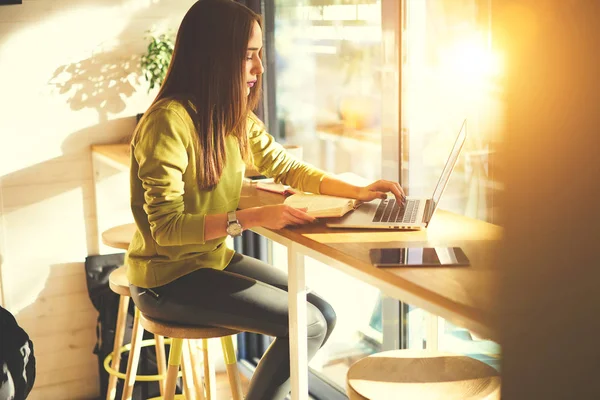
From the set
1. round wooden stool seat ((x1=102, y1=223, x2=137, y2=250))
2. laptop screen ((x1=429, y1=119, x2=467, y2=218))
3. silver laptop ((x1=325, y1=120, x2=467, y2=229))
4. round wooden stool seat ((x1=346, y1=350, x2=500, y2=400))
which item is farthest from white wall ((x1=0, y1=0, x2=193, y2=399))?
round wooden stool seat ((x1=346, y1=350, x2=500, y2=400))

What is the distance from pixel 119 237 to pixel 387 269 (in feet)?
4.61

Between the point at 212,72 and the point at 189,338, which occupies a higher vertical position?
the point at 212,72

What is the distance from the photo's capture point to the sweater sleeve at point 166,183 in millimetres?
1710

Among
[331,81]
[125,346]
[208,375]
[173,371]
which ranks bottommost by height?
[125,346]

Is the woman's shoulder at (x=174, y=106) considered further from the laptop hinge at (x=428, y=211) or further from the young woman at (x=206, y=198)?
the laptop hinge at (x=428, y=211)

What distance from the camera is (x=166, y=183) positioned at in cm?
170

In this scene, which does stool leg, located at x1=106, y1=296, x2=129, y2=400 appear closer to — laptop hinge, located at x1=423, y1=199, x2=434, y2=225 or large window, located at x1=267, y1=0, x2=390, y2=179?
large window, located at x1=267, y1=0, x2=390, y2=179

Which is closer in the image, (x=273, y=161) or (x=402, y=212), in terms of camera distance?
(x=402, y=212)

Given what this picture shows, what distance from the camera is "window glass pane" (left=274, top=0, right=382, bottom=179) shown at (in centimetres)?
238

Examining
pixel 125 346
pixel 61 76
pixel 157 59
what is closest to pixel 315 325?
pixel 125 346

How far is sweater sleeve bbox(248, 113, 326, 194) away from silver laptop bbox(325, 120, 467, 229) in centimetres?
23

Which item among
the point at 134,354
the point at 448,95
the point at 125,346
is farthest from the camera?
the point at 125,346

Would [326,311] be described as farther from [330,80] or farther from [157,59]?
[157,59]

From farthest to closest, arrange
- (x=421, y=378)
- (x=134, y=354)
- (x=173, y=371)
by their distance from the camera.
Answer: (x=134, y=354)
(x=173, y=371)
(x=421, y=378)
